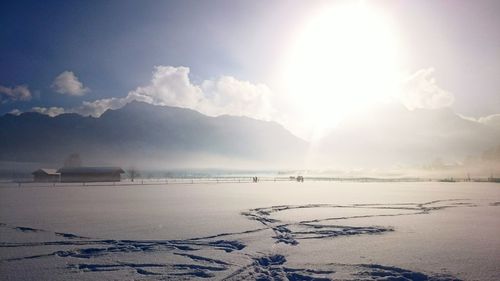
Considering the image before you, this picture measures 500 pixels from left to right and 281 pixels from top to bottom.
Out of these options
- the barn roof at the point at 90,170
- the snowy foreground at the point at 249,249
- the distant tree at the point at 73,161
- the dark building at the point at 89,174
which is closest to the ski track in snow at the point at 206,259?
the snowy foreground at the point at 249,249

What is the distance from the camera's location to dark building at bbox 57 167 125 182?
83.8m

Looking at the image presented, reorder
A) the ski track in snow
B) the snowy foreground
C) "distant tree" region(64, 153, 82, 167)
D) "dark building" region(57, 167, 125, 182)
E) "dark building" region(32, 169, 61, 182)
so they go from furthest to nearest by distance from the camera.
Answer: "distant tree" region(64, 153, 82, 167) → "dark building" region(32, 169, 61, 182) → "dark building" region(57, 167, 125, 182) → the snowy foreground → the ski track in snow

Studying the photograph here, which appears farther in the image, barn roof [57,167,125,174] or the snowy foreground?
barn roof [57,167,125,174]

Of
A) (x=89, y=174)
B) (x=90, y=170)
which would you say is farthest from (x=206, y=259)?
(x=90, y=170)

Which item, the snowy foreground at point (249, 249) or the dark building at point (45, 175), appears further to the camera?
the dark building at point (45, 175)

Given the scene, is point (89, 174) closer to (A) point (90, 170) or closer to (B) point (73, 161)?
(A) point (90, 170)

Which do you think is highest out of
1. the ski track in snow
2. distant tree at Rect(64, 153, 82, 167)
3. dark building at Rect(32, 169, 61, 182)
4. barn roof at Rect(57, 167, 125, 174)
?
distant tree at Rect(64, 153, 82, 167)

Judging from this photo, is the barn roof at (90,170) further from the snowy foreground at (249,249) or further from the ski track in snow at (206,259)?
the ski track in snow at (206,259)

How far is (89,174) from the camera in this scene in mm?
85188

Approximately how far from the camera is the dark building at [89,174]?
275 ft

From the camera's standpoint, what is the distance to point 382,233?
1197 centimetres

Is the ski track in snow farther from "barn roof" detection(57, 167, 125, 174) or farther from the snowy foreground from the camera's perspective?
"barn roof" detection(57, 167, 125, 174)

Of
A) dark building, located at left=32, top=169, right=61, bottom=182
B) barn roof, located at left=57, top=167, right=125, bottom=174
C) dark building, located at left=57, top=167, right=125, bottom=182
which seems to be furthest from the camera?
dark building, located at left=32, top=169, right=61, bottom=182

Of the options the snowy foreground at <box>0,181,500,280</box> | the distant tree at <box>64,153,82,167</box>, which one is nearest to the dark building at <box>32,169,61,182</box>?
the distant tree at <box>64,153,82,167</box>
